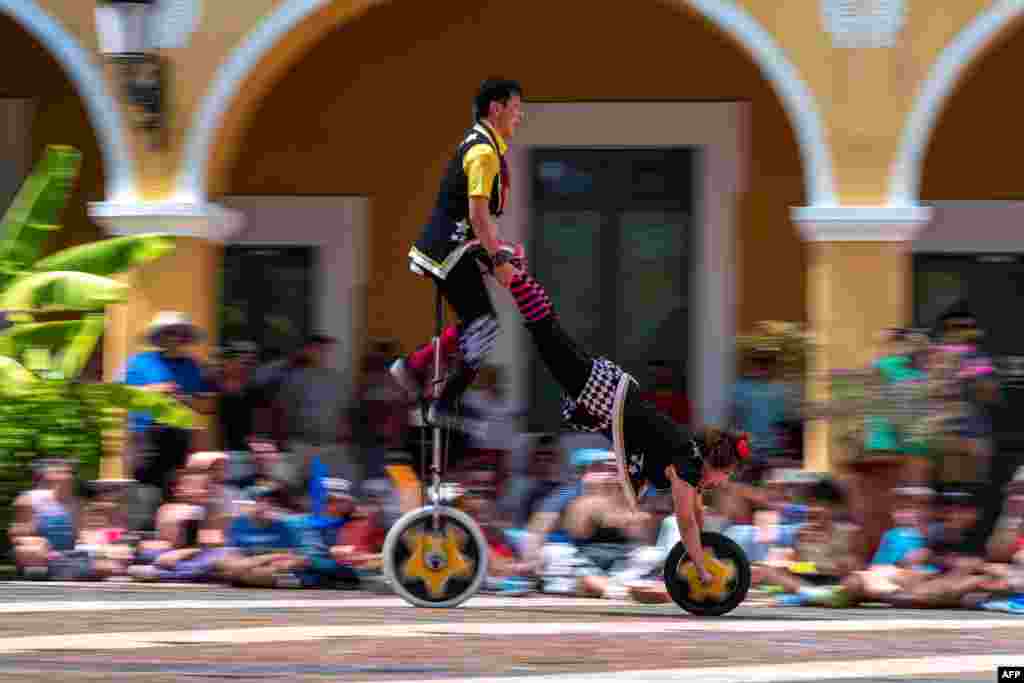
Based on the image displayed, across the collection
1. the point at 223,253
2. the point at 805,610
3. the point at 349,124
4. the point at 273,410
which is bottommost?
the point at 805,610

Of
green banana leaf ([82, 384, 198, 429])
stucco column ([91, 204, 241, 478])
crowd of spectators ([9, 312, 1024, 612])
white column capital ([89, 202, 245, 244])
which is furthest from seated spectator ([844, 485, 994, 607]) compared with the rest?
white column capital ([89, 202, 245, 244])

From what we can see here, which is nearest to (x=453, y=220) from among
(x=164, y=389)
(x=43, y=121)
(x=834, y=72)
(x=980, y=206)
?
(x=164, y=389)

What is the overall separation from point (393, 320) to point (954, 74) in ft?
13.0

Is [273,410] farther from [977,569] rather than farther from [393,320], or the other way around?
[977,569]

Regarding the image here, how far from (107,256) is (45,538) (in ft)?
5.29

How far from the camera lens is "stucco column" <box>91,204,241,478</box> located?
11.5m

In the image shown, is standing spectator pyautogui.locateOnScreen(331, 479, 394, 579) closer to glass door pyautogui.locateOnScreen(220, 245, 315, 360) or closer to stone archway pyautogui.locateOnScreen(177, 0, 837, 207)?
stone archway pyautogui.locateOnScreen(177, 0, 837, 207)

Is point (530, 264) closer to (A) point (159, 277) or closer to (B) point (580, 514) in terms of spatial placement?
(A) point (159, 277)

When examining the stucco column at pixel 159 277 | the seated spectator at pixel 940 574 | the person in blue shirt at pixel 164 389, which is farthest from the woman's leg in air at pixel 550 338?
the stucco column at pixel 159 277

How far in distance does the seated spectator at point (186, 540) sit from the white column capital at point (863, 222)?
11.4 feet

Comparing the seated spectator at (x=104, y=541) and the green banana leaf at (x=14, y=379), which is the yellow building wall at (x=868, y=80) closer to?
the seated spectator at (x=104, y=541)

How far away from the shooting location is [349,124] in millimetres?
13578

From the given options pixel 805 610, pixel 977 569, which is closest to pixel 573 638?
pixel 805 610

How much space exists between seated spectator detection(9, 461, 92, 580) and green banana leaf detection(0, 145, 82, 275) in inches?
52.8
